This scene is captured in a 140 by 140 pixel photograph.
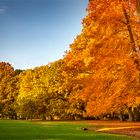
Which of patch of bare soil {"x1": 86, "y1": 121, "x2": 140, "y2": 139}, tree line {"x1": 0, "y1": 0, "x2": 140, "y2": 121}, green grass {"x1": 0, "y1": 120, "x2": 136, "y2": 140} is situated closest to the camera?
green grass {"x1": 0, "y1": 120, "x2": 136, "y2": 140}

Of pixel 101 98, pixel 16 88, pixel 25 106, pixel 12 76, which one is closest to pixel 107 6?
pixel 101 98

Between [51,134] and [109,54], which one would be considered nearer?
[51,134]

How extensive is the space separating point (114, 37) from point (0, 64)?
97894 mm

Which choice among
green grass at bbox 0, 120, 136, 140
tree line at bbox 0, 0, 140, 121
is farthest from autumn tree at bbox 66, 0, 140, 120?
green grass at bbox 0, 120, 136, 140

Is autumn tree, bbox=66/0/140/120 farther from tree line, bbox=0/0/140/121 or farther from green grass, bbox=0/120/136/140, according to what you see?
green grass, bbox=0/120/136/140

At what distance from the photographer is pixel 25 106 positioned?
8800cm

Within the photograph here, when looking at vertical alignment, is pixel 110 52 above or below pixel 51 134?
above

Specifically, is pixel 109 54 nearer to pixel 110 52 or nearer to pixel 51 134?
pixel 110 52

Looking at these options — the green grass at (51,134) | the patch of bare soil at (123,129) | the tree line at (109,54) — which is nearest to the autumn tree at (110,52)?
the tree line at (109,54)

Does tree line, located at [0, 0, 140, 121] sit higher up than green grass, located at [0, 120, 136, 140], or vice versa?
tree line, located at [0, 0, 140, 121]

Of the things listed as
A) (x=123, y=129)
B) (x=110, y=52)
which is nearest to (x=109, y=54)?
(x=110, y=52)

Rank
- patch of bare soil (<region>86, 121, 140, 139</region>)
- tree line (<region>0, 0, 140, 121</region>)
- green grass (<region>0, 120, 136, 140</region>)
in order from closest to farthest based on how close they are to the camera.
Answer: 1. green grass (<region>0, 120, 136, 140</region>)
2. tree line (<region>0, 0, 140, 121</region>)
3. patch of bare soil (<region>86, 121, 140, 139</region>)

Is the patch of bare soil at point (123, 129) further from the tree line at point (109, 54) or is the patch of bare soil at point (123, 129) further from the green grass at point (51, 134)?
the green grass at point (51, 134)

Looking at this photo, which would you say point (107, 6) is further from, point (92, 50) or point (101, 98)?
point (101, 98)
